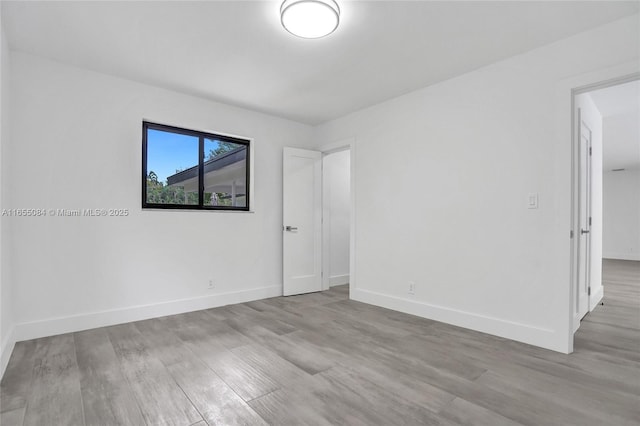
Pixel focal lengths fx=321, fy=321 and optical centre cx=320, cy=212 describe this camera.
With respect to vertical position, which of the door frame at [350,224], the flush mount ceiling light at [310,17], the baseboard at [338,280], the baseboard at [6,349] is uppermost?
the flush mount ceiling light at [310,17]

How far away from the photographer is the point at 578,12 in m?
2.31

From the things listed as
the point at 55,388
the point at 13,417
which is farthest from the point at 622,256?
the point at 13,417

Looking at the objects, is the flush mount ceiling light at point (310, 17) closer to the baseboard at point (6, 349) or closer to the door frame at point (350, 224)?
the door frame at point (350, 224)

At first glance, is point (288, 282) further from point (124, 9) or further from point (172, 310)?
point (124, 9)

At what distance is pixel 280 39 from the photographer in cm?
266

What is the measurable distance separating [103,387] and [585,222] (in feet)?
15.6

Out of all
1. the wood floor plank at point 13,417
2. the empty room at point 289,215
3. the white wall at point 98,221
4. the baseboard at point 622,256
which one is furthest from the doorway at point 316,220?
the baseboard at point 622,256

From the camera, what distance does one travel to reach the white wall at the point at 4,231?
239 cm

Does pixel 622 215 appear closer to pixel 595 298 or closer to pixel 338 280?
pixel 595 298

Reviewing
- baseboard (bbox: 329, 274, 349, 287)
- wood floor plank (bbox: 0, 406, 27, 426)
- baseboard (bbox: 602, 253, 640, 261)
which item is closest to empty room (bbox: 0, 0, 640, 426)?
wood floor plank (bbox: 0, 406, 27, 426)

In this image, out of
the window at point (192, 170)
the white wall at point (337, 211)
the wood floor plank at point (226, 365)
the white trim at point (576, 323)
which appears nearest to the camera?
the wood floor plank at point (226, 365)

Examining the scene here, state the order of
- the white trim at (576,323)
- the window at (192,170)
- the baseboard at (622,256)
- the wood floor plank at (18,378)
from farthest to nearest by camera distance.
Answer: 1. the baseboard at (622,256)
2. the window at (192,170)
3. the white trim at (576,323)
4. the wood floor plank at (18,378)

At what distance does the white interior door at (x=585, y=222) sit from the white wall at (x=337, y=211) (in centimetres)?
319

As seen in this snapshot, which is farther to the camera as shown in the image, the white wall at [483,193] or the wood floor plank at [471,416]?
the white wall at [483,193]
